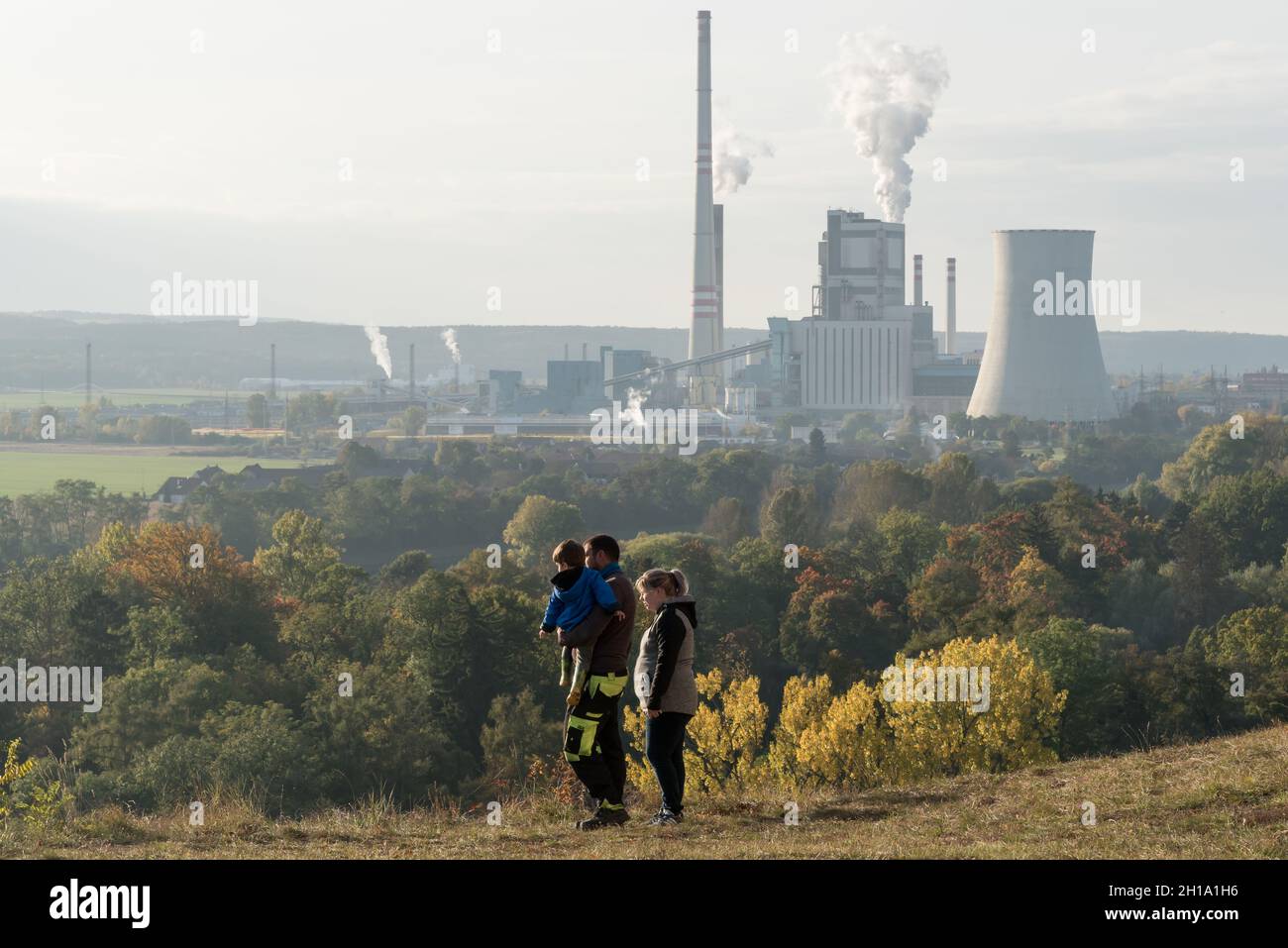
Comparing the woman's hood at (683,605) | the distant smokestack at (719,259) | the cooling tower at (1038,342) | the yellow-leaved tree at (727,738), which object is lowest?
the yellow-leaved tree at (727,738)

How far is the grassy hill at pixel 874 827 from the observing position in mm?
9516

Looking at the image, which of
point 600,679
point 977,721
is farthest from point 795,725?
point 600,679

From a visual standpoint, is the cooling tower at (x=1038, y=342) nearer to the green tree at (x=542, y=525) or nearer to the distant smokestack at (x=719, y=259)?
the distant smokestack at (x=719, y=259)

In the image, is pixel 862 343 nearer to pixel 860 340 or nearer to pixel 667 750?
pixel 860 340

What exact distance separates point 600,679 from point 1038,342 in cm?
11260

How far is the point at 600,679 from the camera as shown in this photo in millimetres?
10781

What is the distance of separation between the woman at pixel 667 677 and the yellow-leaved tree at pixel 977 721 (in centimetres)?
2062

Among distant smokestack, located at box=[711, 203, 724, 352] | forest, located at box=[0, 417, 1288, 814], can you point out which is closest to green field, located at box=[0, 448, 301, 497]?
forest, located at box=[0, 417, 1288, 814]

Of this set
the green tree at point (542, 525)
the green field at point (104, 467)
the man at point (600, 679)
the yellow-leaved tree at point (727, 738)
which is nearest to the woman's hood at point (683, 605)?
the man at point (600, 679)

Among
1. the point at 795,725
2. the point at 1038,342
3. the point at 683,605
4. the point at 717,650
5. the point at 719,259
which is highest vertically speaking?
the point at 719,259

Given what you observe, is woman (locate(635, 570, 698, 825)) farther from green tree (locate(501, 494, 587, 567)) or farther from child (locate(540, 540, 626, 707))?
green tree (locate(501, 494, 587, 567))

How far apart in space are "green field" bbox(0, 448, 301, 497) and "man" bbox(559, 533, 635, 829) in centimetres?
9906

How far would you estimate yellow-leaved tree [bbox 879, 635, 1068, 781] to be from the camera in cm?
3172

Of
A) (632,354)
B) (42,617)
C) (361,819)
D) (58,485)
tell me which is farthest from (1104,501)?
(632,354)
